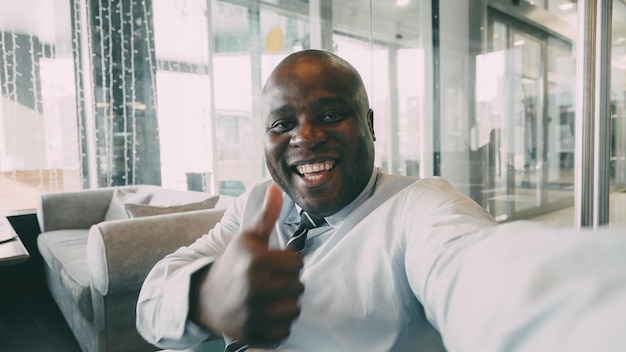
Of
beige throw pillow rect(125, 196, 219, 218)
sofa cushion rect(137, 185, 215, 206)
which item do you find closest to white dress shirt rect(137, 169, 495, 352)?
beige throw pillow rect(125, 196, 219, 218)

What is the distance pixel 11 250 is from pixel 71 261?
62 centimetres

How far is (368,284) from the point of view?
31.5 inches

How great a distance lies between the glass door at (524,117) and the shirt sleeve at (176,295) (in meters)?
2.73

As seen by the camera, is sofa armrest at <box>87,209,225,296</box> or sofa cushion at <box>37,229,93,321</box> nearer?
sofa armrest at <box>87,209,225,296</box>

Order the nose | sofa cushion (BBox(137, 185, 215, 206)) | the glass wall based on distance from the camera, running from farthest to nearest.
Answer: the glass wall → sofa cushion (BBox(137, 185, 215, 206)) → the nose

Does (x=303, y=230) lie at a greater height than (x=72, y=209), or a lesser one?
greater

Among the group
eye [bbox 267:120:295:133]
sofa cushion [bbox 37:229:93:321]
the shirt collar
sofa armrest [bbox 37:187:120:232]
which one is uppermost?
eye [bbox 267:120:295:133]

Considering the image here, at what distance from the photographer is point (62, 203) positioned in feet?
12.4

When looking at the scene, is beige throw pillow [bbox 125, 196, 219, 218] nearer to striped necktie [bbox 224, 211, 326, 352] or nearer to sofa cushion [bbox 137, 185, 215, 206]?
sofa cushion [bbox 137, 185, 215, 206]

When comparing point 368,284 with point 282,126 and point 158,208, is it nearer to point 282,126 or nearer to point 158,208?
point 282,126

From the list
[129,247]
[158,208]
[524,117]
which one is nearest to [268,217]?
[129,247]

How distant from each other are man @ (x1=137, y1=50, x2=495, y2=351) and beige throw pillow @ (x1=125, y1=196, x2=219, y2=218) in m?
1.45

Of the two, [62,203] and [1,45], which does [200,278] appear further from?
[1,45]

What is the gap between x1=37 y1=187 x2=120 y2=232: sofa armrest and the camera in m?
3.70
